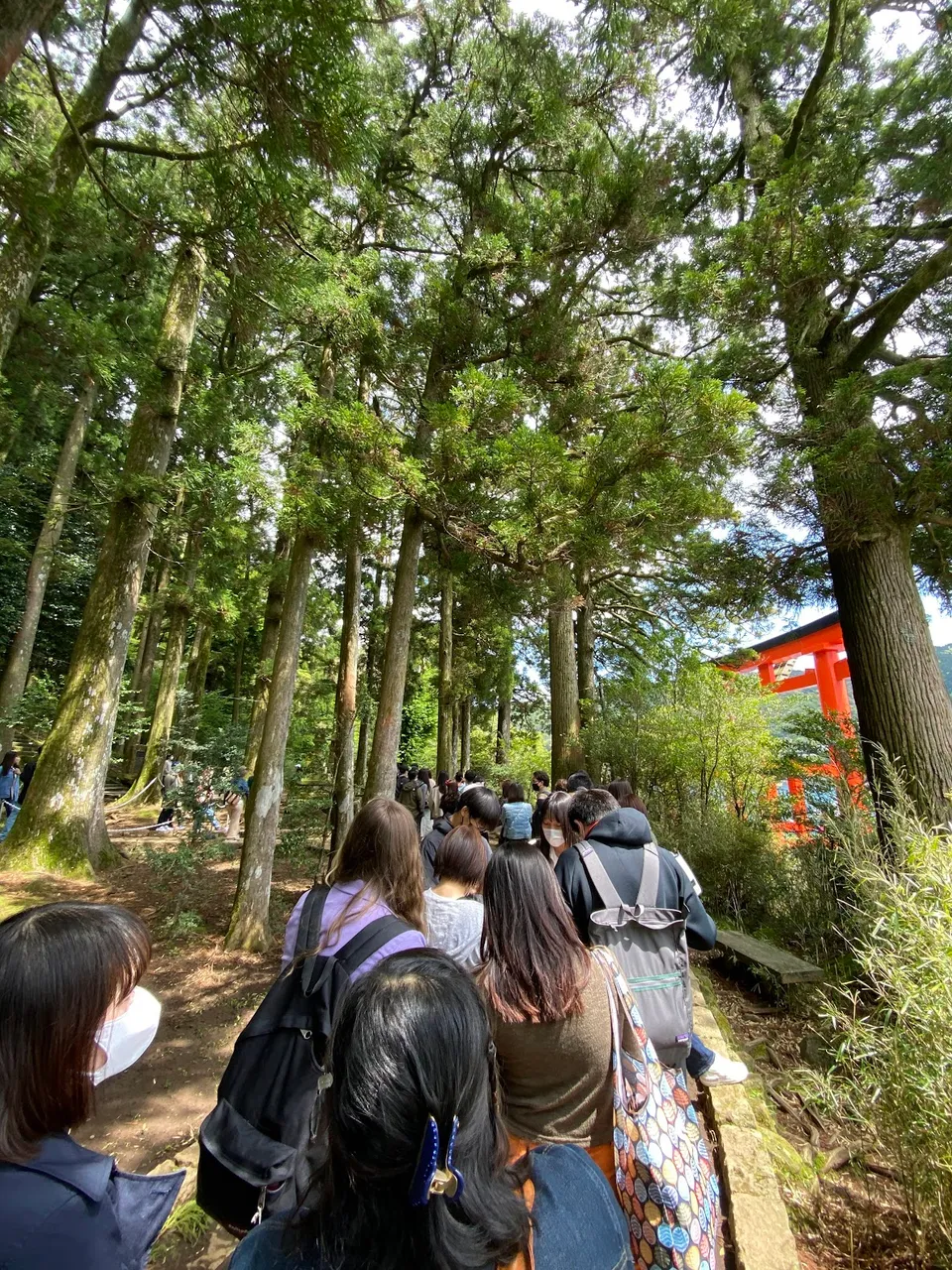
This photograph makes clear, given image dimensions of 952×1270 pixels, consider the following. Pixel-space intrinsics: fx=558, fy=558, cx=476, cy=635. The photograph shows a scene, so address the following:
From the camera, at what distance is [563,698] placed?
9.25m

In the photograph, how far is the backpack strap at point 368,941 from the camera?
1.55 metres

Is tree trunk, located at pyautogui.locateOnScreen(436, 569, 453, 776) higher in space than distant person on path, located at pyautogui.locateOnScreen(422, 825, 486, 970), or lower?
higher

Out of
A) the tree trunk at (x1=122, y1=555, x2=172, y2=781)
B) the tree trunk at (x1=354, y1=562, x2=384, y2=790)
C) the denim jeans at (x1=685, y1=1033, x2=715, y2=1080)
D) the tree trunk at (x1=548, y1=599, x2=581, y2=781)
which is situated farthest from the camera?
the tree trunk at (x1=122, y1=555, x2=172, y2=781)

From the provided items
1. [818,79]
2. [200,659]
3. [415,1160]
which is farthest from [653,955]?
[200,659]

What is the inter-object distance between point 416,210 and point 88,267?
6869mm

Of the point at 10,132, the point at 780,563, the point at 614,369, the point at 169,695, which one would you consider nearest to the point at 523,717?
the point at 169,695

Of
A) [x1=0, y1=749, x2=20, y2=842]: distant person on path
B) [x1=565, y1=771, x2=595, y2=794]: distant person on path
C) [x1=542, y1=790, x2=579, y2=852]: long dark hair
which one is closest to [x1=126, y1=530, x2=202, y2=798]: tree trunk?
[x1=0, y1=749, x2=20, y2=842]: distant person on path

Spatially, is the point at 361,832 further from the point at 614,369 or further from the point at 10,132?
the point at 614,369

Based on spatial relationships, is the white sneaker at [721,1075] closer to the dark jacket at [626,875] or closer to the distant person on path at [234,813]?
the dark jacket at [626,875]

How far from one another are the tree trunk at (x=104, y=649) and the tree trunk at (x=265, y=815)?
2390 millimetres

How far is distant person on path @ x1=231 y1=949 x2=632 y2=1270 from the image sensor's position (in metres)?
0.80

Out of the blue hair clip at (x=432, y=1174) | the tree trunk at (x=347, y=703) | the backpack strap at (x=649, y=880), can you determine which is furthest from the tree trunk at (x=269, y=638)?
the blue hair clip at (x=432, y=1174)

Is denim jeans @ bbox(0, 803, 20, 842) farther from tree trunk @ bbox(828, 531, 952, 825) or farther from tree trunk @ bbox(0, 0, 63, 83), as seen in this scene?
tree trunk @ bbox(828, 531, 952, 825)

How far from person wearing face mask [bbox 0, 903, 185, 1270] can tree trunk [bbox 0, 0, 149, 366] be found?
5056 mm
